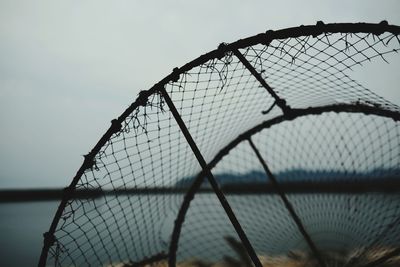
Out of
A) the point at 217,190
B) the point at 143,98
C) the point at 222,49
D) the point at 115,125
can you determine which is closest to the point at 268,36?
the point at 222,49

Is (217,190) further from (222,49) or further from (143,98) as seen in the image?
(222,49)

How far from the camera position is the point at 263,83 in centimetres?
268

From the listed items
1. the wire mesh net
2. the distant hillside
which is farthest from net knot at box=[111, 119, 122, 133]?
the distant hillside

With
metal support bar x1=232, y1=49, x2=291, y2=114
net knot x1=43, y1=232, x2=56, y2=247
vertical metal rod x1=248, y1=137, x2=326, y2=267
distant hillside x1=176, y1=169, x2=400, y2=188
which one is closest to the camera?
metal support bar x1=232, y1=49, x2=291, y2=114

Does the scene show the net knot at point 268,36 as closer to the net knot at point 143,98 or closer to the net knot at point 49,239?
the net knot at point 143,98

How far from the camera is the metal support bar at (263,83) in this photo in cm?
200

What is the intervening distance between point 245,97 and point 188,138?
1.33 metres

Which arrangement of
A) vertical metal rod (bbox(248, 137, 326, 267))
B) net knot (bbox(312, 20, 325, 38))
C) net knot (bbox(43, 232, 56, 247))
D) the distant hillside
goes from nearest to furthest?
1. net knot (bbox(312, 20, 325, 38))
2. net knot (bbox(43, 232, 56, 247))
3. vertical metal rod (bbox(248, 137, 326, 267))
4. the distant hillside

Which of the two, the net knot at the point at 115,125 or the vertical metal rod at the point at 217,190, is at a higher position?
the net knot at the point at 115,125

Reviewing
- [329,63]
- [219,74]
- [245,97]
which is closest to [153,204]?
[245,97]

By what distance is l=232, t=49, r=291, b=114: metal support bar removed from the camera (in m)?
2.00

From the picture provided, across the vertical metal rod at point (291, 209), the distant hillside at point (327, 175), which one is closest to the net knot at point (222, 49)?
the vertical metal rod at point (291, 209)

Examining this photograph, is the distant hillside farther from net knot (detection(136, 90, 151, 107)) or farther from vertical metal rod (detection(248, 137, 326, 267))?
net knot (detection(136, 90, 151, 107))

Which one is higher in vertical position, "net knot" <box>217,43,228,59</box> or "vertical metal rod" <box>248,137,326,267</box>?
"net knot" <box>217,43,228,59</box>
